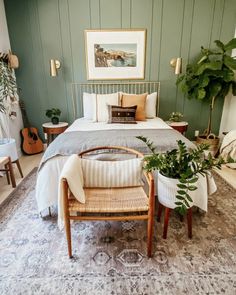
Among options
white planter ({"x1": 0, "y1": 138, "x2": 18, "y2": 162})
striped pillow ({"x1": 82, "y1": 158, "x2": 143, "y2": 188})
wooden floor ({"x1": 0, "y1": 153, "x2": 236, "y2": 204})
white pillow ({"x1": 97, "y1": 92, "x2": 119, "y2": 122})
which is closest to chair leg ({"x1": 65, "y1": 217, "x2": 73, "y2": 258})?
striped pillow ({"x1": 82, "y1": 158, "x2": 143, "y2": 188})

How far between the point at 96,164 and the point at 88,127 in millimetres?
1173

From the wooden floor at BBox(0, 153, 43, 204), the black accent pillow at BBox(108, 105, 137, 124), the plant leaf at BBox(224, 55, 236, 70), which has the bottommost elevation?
the wooden floor at BBox(0, 153, 43, 204)

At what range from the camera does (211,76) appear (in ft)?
10.5

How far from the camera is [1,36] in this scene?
10.3 feet

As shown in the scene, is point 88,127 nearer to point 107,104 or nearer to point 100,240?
point 107,104

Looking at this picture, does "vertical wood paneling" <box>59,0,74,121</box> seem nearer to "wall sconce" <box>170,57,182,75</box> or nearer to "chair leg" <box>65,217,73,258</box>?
"wall sconce" <box>170,57,182,75</box>

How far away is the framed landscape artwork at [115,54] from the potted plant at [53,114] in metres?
0.86

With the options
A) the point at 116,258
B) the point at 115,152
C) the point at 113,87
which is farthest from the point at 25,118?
the point at 116,258

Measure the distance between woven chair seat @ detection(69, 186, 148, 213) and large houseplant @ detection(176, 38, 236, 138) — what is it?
235 cm

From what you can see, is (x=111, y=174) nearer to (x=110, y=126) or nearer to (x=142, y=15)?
(x=110, y=126)

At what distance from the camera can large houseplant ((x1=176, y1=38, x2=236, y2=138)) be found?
308cm

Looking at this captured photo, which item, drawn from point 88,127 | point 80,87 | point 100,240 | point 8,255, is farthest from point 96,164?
point 80,87

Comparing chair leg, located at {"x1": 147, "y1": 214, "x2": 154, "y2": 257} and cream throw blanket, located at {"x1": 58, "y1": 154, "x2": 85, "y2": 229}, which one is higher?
cream throw blanket, located at {"x1": 58, "y1": 154, "x2": 85, "y2": 229}

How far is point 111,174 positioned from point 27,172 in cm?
184
